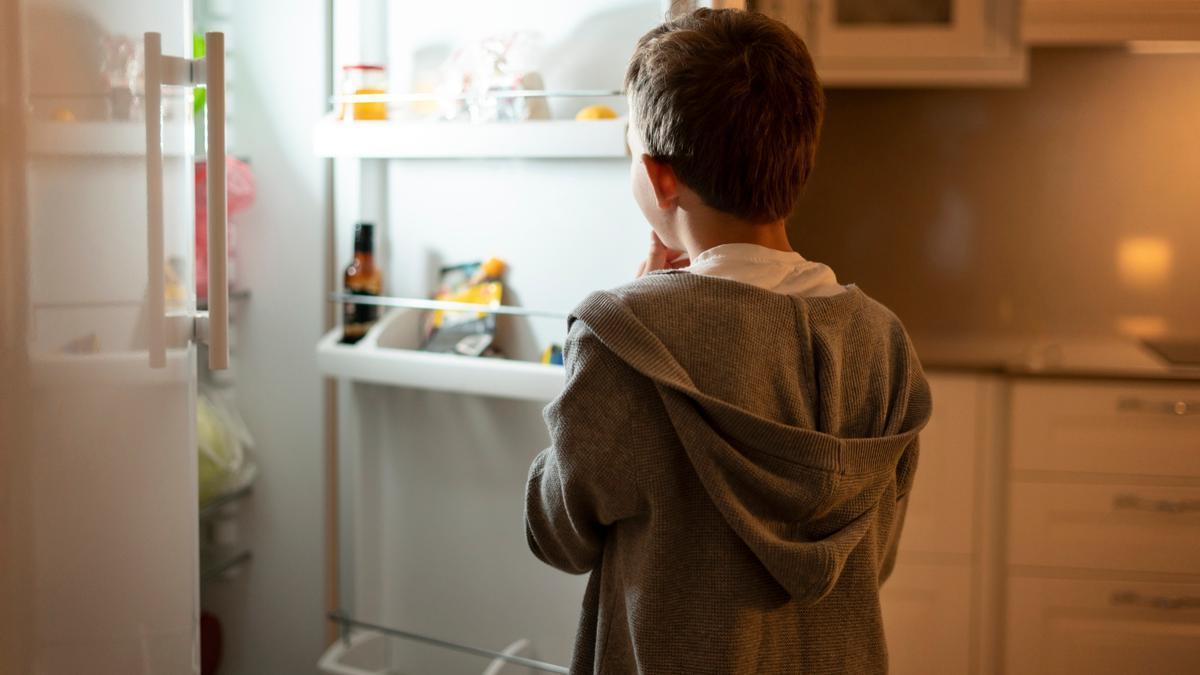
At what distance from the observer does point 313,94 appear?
180 centimetres

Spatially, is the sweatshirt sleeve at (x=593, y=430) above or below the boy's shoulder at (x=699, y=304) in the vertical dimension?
below

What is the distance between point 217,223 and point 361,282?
0.59 meters

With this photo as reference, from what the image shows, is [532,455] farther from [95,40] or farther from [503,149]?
[95,40]

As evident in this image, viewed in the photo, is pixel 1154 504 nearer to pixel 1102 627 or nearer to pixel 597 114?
pixel 1102 627

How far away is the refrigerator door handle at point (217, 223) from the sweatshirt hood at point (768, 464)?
0.39m

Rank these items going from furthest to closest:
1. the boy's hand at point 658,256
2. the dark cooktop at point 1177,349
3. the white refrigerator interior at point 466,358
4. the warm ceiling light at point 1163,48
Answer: the warm ceiling light at point 1163,48, the dark cooktop at point 1177,349, the white refrigerator interior at point 466,358, the boy's hand at point 658,256

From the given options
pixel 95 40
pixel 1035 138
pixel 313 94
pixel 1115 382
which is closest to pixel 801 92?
pixel 95 40

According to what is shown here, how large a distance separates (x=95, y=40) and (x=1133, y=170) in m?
1.95

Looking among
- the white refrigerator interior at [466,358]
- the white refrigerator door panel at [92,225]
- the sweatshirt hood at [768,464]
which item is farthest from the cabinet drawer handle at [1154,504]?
the white refrigerator door panel at [92,225]

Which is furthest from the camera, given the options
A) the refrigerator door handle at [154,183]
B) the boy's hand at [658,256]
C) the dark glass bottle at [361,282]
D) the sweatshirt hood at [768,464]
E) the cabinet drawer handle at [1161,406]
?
the cabinet drawer handle at [1161,406]

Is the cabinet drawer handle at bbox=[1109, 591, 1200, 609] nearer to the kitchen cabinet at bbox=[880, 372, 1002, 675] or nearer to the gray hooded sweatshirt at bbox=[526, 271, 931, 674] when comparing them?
the kitchen cabinet at bbox=[880, 372, 1002, 675]

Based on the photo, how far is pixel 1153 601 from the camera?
6.32 feet

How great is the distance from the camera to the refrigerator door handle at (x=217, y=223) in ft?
3.56

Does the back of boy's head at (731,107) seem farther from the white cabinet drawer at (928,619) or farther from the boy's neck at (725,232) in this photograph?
the white cabinet drawer at (928,619)
